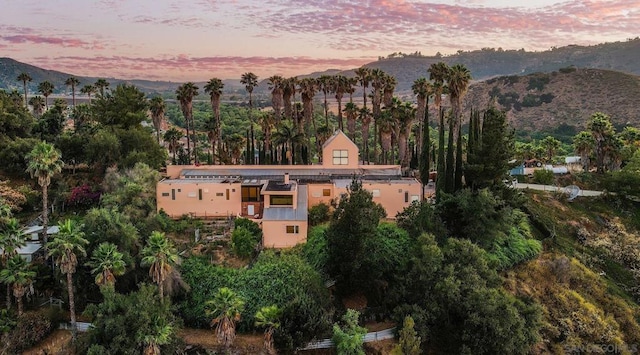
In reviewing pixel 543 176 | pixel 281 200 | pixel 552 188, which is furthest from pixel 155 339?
pixel 552 188

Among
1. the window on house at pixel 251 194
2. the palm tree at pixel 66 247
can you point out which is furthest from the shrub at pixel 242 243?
the palm tree at pixel 66 247

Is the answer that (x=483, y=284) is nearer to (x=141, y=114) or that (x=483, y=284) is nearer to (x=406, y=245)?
(x=406, y=245)

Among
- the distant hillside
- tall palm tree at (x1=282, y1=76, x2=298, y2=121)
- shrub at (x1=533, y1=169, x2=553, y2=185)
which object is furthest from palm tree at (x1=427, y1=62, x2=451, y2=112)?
the distant hillside

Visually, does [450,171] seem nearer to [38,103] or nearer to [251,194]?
[251,194]

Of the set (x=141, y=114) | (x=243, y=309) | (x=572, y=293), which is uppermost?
(x=141, y=114)

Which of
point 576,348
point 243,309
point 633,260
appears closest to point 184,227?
→ point 243,309

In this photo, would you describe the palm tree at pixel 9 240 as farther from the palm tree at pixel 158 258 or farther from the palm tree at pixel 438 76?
the palm tree at pixel 438 76

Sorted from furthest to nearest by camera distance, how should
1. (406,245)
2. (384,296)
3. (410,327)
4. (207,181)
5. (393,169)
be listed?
(393,169) < (207,181) < (406,245) < (384,296) < (410,327)
